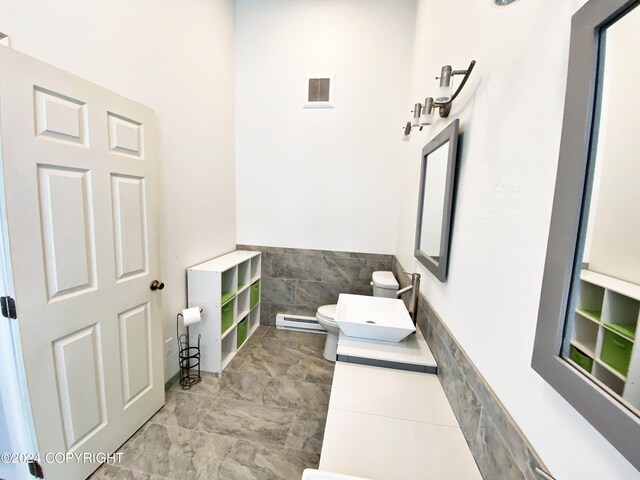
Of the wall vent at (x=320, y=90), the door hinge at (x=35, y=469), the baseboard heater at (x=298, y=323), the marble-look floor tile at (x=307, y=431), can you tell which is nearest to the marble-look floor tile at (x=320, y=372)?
the marble-look floor tile at (x=307, y=431)

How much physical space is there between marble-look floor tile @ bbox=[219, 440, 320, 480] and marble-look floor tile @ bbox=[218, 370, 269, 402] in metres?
0.42

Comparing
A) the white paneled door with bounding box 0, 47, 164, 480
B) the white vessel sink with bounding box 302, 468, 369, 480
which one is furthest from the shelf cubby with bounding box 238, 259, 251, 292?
the white vessel sink with bounding box 302, 468, 369, 480

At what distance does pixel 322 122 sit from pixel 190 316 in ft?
7.43

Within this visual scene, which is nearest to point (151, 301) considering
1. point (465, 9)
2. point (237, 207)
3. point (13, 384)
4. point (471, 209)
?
point (13, 384)

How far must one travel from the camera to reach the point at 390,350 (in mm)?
1397

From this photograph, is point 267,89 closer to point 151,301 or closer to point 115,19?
point 115,19

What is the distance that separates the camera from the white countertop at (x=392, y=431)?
834 mm

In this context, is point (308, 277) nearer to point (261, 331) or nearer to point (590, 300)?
point (261, 331)

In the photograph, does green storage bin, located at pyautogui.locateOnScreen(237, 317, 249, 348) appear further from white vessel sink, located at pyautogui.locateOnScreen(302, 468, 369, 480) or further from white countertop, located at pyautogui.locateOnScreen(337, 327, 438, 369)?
white vessel sink, located at pyautogui.locateOnScreen(302, 468, 369, 480)

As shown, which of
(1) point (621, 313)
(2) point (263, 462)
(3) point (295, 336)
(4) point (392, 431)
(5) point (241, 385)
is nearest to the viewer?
(1) point (621, 313)

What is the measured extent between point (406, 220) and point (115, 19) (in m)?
2.36

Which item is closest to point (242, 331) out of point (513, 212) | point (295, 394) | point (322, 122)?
point (295, 394)

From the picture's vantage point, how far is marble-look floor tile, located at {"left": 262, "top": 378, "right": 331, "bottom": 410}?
6.55 feet

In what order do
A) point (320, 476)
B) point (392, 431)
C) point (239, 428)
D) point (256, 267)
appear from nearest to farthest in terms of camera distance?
point (320, 476)
point (392, 431)
point (239, 428)
point (256, 267)
